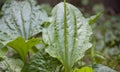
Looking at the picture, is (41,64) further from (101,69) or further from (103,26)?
(103,26)

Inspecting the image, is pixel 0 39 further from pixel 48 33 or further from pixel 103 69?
pixel 103 69

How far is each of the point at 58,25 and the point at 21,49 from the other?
17cm

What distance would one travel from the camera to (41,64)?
3.97 feet

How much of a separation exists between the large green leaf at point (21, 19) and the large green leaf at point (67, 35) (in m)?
0.12

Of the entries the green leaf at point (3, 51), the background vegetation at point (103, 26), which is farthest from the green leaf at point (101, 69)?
the background vegetation at point (103, 26)

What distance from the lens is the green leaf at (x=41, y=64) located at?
1.21 meters

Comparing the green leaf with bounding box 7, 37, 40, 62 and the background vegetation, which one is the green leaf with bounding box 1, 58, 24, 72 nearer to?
the green leaf with bounding box 7, 37, 40, 62

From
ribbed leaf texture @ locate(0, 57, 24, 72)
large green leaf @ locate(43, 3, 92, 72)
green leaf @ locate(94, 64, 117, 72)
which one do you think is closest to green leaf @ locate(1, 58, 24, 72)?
ribbed leaf texture @ locate(0, 57, 24, 72)

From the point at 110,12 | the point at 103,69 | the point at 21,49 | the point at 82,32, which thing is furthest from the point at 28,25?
the point at 110,12

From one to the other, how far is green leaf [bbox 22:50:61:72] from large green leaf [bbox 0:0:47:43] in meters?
0.17

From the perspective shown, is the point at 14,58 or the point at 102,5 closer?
the point at 14,58

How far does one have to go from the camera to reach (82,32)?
4.17ft

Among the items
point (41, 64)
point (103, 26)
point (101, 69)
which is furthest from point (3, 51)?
point (103, 26)

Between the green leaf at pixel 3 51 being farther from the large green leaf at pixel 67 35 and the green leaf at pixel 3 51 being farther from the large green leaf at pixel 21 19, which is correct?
the large green leaf at pixel 67 35
